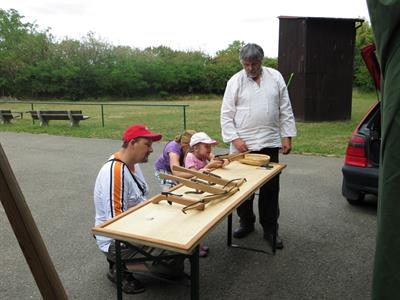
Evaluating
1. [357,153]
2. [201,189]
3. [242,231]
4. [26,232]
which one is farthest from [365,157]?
[26,232]

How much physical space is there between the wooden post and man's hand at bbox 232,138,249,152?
235cm

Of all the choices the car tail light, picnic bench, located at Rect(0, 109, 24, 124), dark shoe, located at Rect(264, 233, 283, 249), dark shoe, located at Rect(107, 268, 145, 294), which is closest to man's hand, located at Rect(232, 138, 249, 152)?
dark shoe, located at Rect(264, 233, 283, 249)

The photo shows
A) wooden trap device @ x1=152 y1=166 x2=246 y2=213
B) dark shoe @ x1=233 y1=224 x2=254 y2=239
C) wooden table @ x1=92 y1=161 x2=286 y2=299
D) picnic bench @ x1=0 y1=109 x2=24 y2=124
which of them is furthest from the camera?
picnic bench @ x1=0 y1=109 x2=24 y2=124

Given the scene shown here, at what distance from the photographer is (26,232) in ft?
5.64

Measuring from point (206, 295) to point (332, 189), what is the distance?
351 centimetres

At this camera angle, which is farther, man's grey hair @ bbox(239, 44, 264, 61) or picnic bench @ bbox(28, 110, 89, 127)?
picnic bench @ bbox(28, 110, 89, 127)

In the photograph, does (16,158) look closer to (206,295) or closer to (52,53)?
(206,295)

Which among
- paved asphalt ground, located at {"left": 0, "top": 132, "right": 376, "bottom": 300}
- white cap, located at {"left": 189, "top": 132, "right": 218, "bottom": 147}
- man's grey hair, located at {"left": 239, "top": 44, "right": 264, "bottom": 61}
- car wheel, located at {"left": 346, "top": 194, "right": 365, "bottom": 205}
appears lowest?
paved asphalt ground, located at {"left": 0, "top": 132, "right": 376, "bottom": 300}

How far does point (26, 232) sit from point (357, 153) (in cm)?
398

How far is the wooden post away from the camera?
1663mm

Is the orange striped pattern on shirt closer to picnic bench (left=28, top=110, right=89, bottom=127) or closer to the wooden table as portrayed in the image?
the wooden table

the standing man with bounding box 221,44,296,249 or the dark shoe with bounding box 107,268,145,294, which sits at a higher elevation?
the standing man with bounding box 221,44,296,249

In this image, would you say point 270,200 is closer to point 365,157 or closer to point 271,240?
point 271,240

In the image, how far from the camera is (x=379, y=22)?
1313 millimetres
